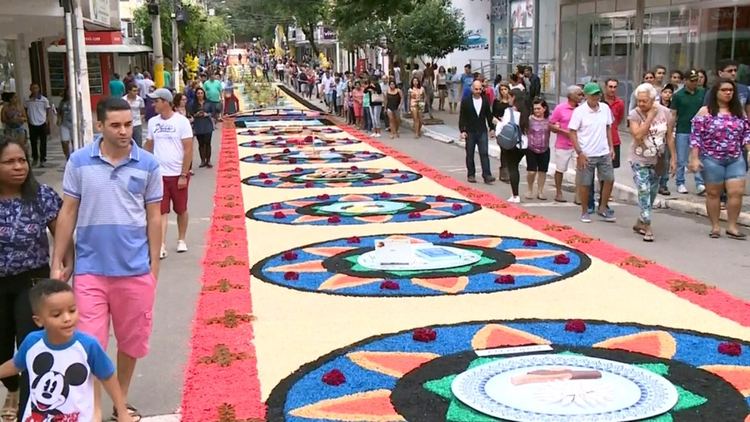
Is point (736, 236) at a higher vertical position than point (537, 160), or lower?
lower

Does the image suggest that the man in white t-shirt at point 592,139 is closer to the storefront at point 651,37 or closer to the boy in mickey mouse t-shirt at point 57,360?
the storefront at point 651,37

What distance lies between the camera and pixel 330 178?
16000 mm

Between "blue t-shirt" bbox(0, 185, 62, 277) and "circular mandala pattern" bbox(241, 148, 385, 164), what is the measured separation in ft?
45.3

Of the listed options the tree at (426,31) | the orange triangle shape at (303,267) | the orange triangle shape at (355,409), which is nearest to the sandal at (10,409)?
the orange triangle shape at (355,409)

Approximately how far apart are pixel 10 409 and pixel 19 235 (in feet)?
3.60

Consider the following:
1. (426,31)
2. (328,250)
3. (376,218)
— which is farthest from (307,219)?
(426,31)

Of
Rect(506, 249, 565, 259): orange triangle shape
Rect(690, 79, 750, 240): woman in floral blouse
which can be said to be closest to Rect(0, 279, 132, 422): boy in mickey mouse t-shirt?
Rect(506, 249, 565, 259): orange triangle shape

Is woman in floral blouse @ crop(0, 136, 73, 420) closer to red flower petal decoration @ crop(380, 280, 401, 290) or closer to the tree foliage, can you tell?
red flower petal decoration @ crop(380, 280, 401, 290)

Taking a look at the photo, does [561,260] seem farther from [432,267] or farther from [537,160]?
[537,160]

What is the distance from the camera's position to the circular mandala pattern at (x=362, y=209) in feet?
38.6

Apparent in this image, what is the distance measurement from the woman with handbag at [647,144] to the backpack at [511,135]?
2856mm

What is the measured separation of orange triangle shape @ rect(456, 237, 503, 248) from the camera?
9.86 m

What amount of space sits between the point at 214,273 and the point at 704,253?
512 centimetres

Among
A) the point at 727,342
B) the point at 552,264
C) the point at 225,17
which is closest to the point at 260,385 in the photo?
the point at 727,342
